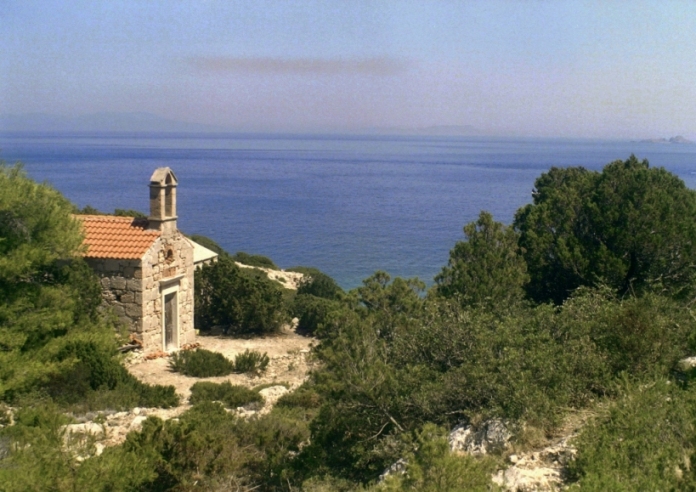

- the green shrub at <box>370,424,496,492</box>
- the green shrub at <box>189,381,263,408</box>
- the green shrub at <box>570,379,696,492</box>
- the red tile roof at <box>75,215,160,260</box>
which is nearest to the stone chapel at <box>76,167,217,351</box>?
the red tile roof at <box>75,215,160,260</box>

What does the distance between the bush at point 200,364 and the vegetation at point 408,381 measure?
2.24 m

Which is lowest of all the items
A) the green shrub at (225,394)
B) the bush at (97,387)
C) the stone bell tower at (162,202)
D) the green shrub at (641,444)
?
the green shrub at (225,394)

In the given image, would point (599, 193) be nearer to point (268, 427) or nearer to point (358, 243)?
point (268, 427)

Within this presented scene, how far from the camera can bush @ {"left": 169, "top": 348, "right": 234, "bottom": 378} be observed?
16.3 m

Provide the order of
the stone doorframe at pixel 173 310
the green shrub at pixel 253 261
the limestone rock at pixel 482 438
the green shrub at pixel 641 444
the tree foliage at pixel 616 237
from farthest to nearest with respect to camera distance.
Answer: the green shrub at pixel 253 261, the stone doorframe at pixel 173 310, the tree foliage at pixel 616 237, the limestone rock at pixel 482 438, the green shrub at pixel 641 444

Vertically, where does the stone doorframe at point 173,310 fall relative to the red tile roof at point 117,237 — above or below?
below

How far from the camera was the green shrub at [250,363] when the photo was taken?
56.6 ft

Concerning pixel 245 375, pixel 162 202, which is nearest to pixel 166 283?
pixel 162 202

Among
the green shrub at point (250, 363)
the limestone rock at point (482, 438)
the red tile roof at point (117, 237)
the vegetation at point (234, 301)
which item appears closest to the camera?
the limestone rock at point (482, 438)

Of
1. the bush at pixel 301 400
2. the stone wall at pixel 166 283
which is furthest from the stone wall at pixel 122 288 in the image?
the bush at pixel 301 400

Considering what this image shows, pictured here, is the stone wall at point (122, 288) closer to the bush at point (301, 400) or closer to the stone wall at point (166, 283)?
the stone wall at point (166, 283)

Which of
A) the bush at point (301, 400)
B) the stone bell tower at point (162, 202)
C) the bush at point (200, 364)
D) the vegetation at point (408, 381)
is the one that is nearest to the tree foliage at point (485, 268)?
the vegetation at point (408, 381)

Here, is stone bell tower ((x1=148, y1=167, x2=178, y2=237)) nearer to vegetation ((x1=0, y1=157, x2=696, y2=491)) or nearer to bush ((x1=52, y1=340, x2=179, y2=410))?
vegetation ((x1=0, y1=157, x2=696, y2=491))

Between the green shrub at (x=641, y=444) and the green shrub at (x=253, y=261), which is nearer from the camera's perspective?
the green shrub at (x=641, y=444)
